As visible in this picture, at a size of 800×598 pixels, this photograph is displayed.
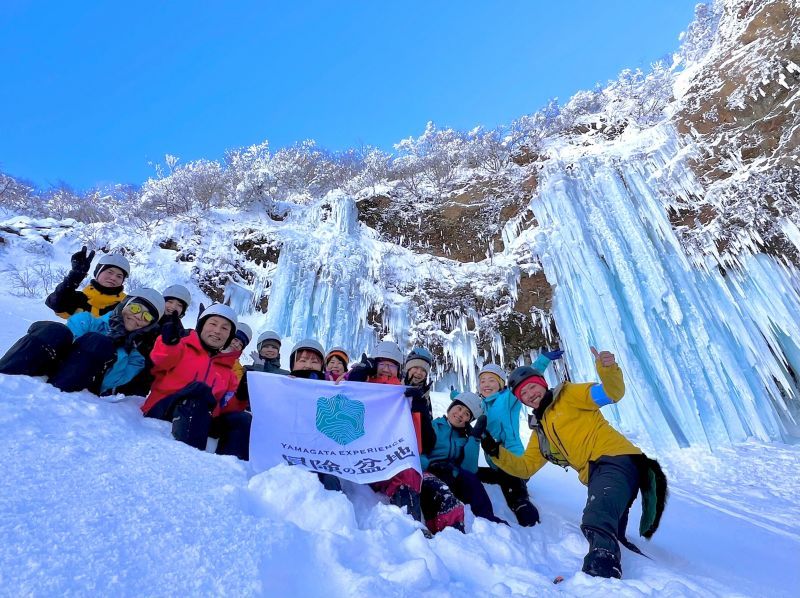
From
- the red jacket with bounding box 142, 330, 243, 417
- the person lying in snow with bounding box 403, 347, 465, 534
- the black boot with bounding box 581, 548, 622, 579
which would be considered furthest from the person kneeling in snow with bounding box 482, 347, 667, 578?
the red jacket with bounding box 142, 330, 243, 417

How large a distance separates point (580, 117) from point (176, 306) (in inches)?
620

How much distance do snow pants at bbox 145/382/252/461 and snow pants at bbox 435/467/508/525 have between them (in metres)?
1.43

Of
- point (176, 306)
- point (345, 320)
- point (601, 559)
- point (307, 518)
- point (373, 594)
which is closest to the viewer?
point (373, 594)

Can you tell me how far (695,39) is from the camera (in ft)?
51.0

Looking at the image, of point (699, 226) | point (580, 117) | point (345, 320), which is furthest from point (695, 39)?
point (345, 320)

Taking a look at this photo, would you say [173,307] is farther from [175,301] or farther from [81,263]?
[81,263]

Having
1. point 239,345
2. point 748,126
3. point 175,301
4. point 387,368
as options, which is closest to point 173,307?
point 175,301

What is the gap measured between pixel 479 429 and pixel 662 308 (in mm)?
8104

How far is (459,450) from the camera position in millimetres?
3514

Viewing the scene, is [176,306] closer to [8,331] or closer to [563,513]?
[8,331]

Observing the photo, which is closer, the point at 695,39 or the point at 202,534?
the point at 202,534

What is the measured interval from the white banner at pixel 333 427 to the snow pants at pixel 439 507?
0.16m

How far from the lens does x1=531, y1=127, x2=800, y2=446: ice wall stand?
29.5 feet

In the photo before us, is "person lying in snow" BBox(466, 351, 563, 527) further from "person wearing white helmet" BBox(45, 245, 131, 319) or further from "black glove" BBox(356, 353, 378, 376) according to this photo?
"person wearing white helmet" BBox(45, 245, 131, 319)
